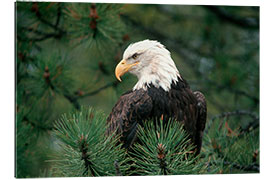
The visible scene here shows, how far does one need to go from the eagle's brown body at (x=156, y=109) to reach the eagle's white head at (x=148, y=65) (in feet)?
0.21

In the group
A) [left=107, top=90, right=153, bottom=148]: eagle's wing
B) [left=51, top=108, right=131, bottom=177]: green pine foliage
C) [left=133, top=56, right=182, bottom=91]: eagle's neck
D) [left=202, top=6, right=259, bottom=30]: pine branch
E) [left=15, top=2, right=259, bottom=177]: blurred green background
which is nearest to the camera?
[left=51, top=108, right=131, bottom=177]: green pine foliage

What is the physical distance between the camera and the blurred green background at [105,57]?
2.85 m

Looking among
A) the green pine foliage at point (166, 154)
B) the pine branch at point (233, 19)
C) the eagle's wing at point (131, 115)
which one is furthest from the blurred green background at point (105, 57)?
the green pine foliage at point (166, 154)

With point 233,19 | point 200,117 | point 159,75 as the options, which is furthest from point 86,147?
point 233,19

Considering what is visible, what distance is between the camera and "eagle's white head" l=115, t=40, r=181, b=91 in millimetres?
2590

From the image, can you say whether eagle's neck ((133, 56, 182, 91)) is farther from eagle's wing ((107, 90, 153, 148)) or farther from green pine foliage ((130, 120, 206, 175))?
green pine foliage ((130, 120, 206, 175))

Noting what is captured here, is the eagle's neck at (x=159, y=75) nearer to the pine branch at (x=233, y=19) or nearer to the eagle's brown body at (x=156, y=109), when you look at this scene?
the eagle's brown body at (x=156, y=109)

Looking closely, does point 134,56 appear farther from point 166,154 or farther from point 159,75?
point 166,154

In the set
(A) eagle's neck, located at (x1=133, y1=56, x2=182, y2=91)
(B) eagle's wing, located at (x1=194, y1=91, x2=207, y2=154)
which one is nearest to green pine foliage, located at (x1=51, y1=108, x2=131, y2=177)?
(A) eagle's neck, located at (x1=133, y1=56, x2=182, y2=91)

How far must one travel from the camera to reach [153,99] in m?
2.49

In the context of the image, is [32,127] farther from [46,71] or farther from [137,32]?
[137,32]

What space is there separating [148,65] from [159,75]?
0.32 feet
